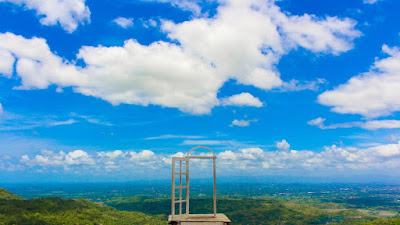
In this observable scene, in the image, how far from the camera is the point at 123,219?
324 feet

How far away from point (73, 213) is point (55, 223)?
1523cm

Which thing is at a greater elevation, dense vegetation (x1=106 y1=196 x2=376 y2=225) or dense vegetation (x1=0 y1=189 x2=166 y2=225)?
dense vegetation (x1=0 y1=189 x2=166 y2=225)

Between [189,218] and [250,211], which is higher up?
[189,218]

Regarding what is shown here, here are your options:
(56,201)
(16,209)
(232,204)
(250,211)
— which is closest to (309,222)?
(250,211)

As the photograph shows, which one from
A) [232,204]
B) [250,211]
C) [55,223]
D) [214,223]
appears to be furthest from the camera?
[232,204]

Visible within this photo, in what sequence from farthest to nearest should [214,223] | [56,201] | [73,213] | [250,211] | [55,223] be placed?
[250,211]
[56,201]
[73,213]
[55,223]
[214,223]

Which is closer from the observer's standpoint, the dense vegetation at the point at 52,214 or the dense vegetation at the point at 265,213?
the dense vegetation at the point at 52,214

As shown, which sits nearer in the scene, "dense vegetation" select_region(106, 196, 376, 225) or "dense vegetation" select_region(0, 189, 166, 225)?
"dense vegetation" select_region(0, 189, 166, 225)

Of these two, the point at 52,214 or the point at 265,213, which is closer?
the point at 52,214

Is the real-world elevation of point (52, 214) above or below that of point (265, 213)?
above

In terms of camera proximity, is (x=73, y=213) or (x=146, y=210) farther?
(x=146, y=210)

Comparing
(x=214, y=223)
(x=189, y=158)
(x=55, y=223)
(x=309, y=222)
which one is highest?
(x=189, y=158)

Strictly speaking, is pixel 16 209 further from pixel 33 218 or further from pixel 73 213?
pixel 73 213

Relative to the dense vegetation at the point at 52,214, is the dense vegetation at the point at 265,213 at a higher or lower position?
lower
